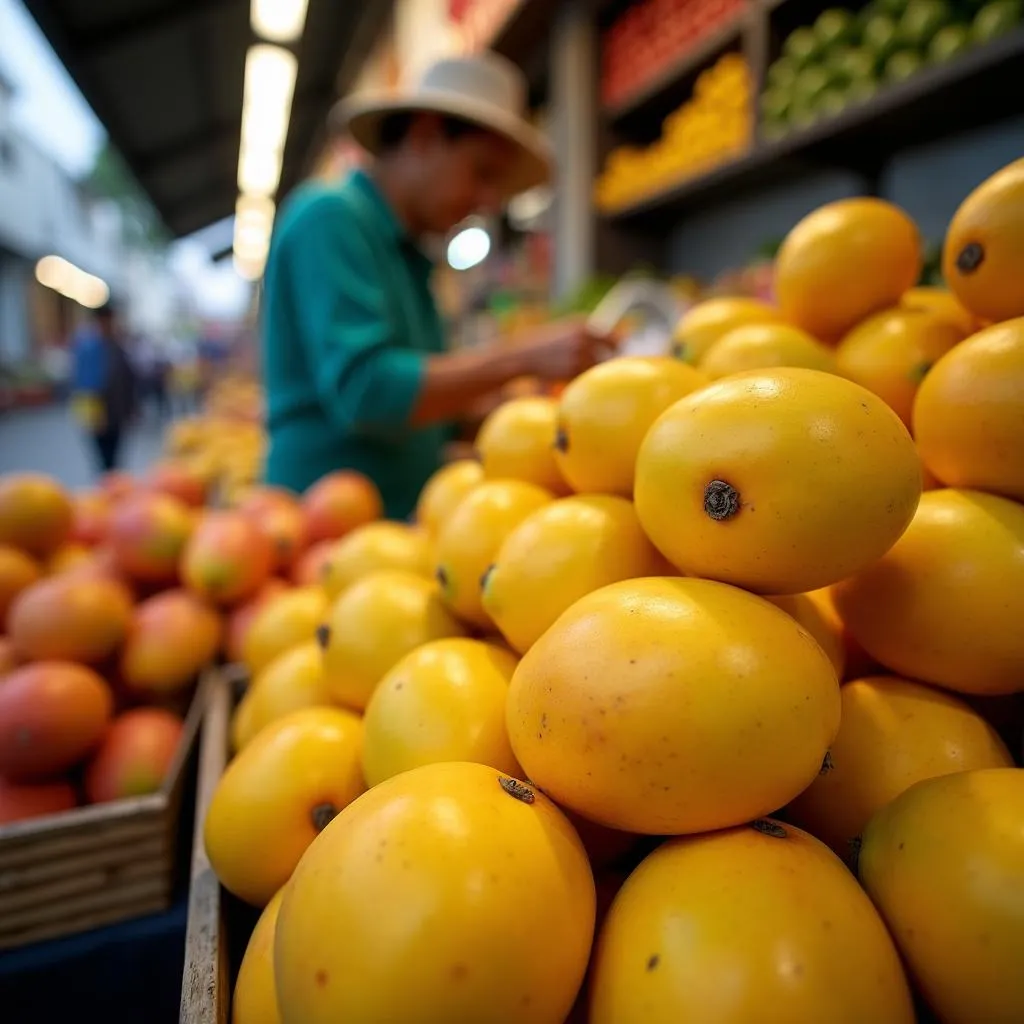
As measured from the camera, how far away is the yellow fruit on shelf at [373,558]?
3.39ft

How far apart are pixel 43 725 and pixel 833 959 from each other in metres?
1.14

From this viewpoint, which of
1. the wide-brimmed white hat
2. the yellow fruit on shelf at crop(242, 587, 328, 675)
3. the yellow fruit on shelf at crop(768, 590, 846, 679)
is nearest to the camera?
the yellow fruit on shelf at crop(768, 590, 846, 679)

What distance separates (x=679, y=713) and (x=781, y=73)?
112 inches

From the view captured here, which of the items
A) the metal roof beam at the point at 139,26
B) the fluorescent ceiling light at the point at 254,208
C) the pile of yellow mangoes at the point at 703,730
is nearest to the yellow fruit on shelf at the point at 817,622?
the pile of yellow mangoes at the point at 703,730

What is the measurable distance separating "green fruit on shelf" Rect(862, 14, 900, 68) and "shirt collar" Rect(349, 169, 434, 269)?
164cm

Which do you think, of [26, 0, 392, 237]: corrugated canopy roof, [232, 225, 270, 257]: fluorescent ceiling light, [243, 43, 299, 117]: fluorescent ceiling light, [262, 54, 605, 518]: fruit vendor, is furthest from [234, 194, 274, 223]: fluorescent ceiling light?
[262, 54, 605, 518]: fruit vendor

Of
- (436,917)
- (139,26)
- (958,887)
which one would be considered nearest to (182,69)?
(139,26)

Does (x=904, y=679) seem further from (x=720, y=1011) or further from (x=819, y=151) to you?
(x=819, y=151)

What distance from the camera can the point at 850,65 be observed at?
→ 2207 millimetres

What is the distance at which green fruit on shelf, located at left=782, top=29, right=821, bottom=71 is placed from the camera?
238 centimetres

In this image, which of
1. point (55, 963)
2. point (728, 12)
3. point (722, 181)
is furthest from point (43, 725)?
point (728, 12)

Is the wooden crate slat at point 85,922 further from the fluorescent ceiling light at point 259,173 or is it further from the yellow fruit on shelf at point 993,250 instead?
the fluorescent ceiling light at point 259,173

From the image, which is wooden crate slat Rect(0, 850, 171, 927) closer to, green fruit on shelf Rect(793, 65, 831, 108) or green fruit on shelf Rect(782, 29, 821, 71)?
green fruit on shelf Rect(793, 65, 831, 108)

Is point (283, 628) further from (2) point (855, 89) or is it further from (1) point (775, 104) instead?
(1) point (775, 104)
